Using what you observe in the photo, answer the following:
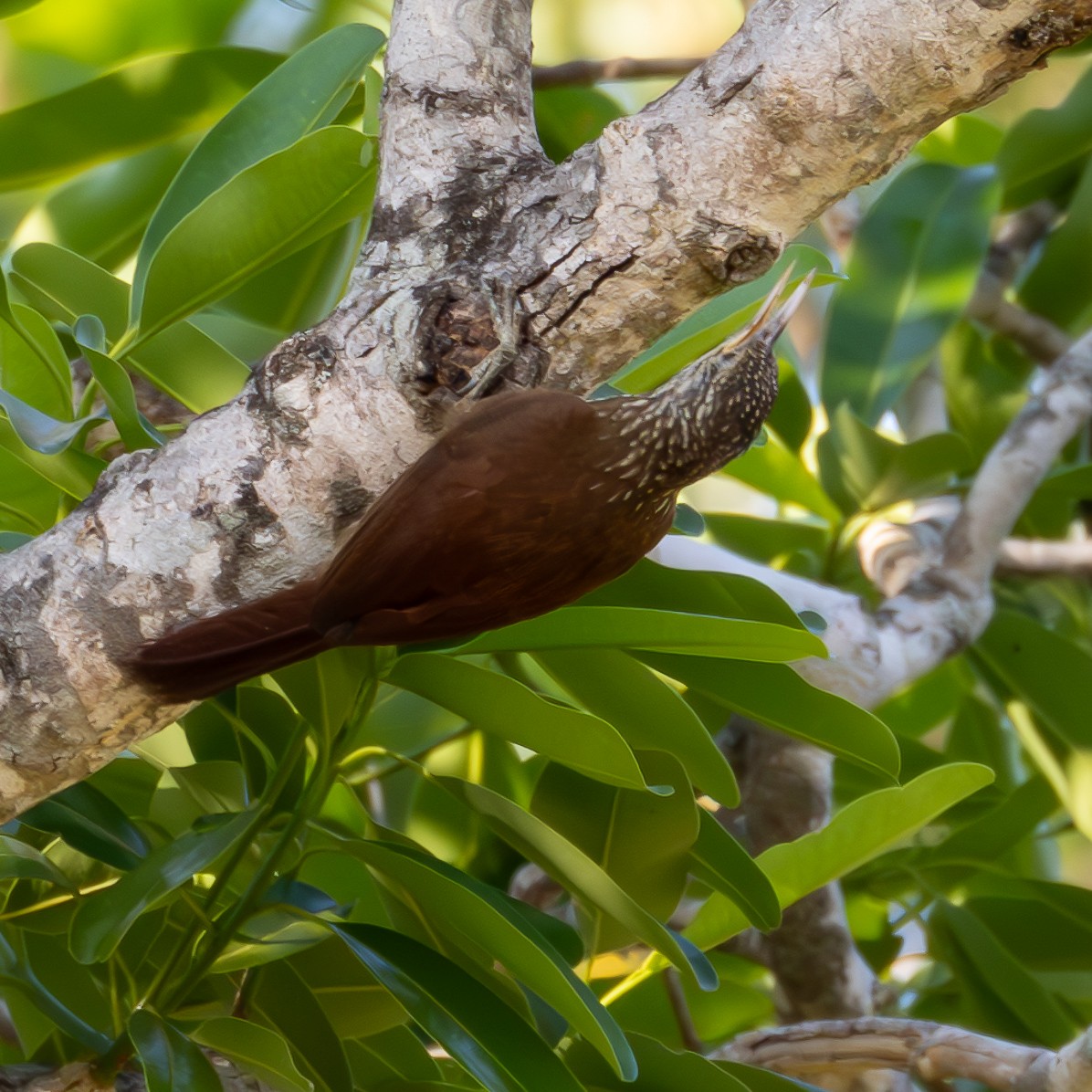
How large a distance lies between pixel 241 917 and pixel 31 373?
2.18 feet

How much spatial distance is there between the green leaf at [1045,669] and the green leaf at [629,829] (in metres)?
0.97

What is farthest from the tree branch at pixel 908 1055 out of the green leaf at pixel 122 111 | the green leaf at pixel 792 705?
the green leaf at pixel 122 111

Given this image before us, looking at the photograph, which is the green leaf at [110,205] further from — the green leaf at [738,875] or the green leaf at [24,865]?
the green leaf at [738,875]

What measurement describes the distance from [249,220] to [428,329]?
0.36 meters

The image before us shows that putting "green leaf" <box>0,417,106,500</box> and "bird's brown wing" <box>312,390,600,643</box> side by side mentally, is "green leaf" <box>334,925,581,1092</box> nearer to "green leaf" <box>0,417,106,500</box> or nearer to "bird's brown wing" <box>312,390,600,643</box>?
"bird's brown wing" <box>312,390,600,643</box>

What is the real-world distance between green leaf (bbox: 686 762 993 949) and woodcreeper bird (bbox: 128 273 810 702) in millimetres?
358

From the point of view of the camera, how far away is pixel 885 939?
2.35 metres

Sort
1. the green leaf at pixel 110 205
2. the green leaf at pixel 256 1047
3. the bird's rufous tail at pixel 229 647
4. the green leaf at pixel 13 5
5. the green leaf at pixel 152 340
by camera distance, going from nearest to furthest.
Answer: the bird's rufous tail at pixel 229 647
the green leaf at pixel 256 1047
the green leaf at pixel 152 340
the green leaf at pixel 13 5
the green leaf at pixel 110 205

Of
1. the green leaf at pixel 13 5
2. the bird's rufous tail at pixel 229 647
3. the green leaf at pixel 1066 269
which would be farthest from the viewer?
the green leaf at pixel 1066 269

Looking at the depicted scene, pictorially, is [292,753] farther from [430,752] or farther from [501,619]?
[430,752]

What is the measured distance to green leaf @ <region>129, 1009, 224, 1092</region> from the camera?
108 centimetres

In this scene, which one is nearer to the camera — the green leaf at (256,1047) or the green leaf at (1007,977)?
the green leaf at (256,1047)

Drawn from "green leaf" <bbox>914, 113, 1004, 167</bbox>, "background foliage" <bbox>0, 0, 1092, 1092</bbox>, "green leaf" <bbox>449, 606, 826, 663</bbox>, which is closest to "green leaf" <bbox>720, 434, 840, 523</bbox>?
"background foliage" <bbox>0, 0, 1092, 1092</bbox>

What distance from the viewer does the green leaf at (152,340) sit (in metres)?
1.39
